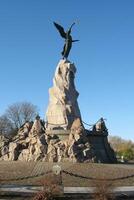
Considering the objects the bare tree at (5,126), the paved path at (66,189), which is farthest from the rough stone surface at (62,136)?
the bare tree at (5,126)

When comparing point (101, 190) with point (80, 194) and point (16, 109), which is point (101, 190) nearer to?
point (80, 194)

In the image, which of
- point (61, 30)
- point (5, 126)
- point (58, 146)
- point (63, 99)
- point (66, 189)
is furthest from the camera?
point (5, 126)

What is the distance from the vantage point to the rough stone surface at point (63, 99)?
38.4m

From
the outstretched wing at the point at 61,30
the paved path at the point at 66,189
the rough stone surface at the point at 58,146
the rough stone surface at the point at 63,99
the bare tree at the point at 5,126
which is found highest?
the outstretched wing at the point at 61,30

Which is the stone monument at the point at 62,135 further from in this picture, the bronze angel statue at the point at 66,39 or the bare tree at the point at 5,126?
the bare tree at the point at 5,126

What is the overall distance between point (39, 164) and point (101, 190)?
15.3m

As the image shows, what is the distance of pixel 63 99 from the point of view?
39.2 m

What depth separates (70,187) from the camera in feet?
66.3

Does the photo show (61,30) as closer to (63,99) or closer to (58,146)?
(63,99)

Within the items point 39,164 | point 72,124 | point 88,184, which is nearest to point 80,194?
point 88,184

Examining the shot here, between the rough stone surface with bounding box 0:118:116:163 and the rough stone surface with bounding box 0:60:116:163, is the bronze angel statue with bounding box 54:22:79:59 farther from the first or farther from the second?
the rough stone surface with bounding box 0:118:116:163

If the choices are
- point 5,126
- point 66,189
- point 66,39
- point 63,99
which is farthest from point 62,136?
point 5,126

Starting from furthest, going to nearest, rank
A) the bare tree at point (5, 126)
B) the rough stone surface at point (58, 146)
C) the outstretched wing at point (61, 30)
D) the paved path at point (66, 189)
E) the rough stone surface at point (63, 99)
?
the bare tree at point (5, 126)
the outstretched wing at point (61, 30)
the rough stone surface at point (63, 99)
the rough stone surface at point (58, 146)
the paved path at point (66, 189)

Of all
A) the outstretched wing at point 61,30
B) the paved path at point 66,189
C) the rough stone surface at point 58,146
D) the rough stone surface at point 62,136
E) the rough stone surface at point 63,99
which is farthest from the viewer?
the outstretched wing at point 61,30
